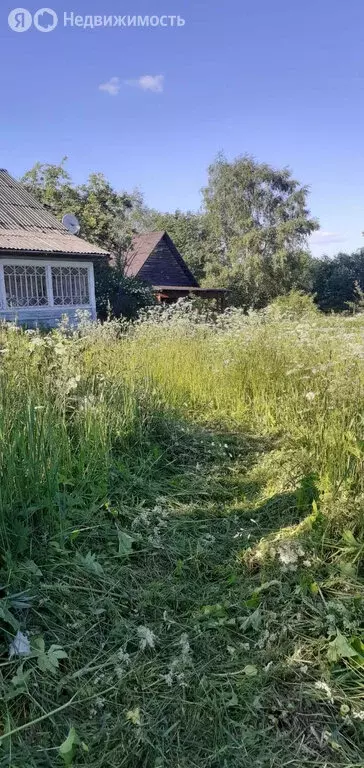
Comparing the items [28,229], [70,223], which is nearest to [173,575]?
[28,229]

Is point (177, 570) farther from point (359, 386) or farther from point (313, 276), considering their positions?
point (313, 276)

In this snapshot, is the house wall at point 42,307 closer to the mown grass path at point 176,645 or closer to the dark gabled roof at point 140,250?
the dark gabled roof at point 140,250

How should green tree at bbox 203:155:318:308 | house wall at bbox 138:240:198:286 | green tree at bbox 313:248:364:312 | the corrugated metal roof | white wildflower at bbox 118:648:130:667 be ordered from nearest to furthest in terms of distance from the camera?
white wildflower at bbox 118:648:130:667
the corrugated metal roof
house wall at bbox 138:240:198:286
green tree at bbox 203:155:318:308
green tree at bbox 313:248:364:312

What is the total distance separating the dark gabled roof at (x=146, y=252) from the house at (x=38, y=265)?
7.70 m

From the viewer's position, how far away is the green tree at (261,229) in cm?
2752

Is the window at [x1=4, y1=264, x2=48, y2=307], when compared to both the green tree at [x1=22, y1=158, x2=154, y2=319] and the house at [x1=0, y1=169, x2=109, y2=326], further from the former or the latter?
the green tree at [x1=22, y1=158, x2=154, y2=319]

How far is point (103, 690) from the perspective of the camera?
1456mm

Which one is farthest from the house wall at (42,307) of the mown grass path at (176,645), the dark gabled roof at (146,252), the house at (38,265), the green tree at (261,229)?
the green tree at (261,229)

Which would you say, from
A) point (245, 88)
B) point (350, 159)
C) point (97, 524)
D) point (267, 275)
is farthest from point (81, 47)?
point (267, 275)

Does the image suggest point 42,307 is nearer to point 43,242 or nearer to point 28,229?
point 43,242

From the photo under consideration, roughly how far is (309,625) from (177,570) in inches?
23.1

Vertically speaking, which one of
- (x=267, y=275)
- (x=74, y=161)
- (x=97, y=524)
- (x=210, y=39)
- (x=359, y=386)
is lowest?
(x=97, y=524)

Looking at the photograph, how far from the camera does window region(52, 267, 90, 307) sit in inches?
555

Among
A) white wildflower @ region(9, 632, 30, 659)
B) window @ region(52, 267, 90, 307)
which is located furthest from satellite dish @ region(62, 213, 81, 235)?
white wildflower @ region(9, 632, 30, 659)
